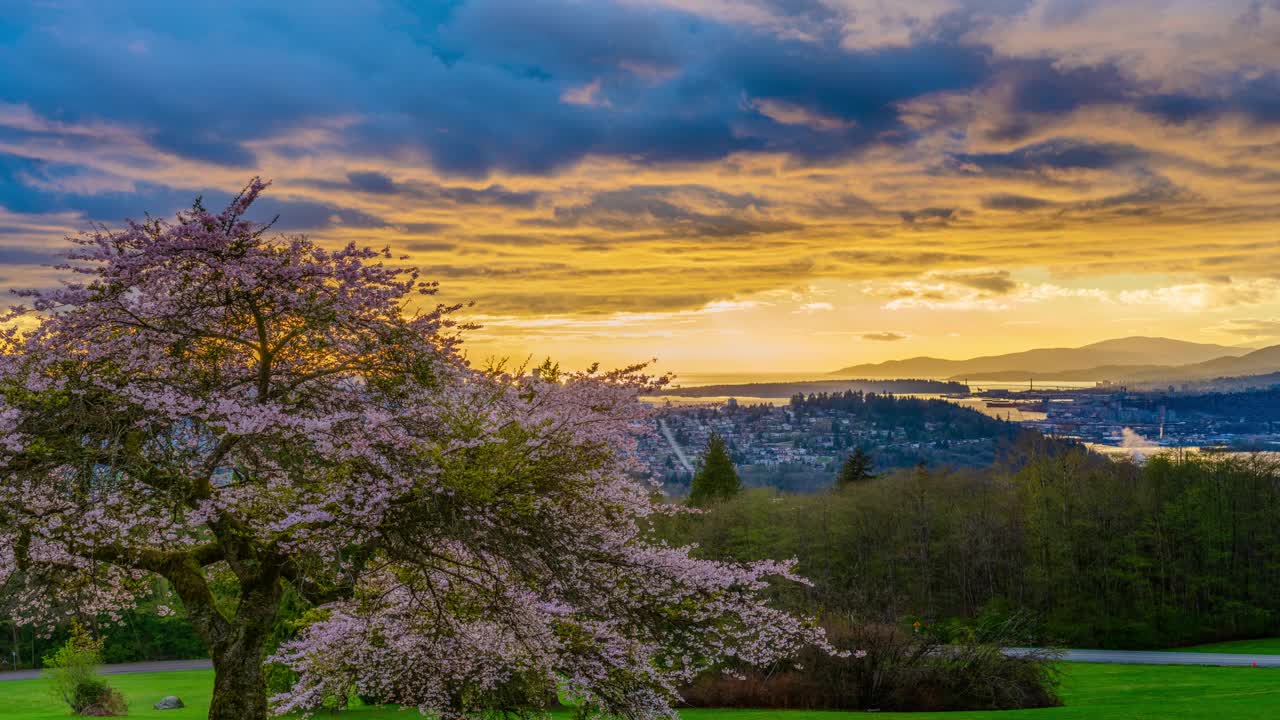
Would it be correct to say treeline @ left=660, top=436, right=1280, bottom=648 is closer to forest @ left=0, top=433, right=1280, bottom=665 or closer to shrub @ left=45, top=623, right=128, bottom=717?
forest @ left=0, top=433, right=1280, bottom=665

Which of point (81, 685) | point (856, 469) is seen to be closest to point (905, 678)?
point (81, 685)

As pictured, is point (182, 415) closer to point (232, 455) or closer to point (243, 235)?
point (232, 455)

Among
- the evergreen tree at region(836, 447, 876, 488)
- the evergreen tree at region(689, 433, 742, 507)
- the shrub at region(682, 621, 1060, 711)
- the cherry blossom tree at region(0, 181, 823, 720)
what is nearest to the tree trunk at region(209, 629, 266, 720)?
the cherry blossom tree at region(0, 181, 823, 720)

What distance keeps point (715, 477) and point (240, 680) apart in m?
54.2

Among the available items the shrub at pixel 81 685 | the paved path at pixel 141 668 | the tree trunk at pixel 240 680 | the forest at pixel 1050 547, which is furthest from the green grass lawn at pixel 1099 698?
the tree trunk at pixel 240 680

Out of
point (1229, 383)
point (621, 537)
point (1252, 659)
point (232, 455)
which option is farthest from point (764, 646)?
point (1229, 383)

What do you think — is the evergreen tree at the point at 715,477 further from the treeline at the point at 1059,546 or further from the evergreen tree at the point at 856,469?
the evergreen tree at the point at 856,469

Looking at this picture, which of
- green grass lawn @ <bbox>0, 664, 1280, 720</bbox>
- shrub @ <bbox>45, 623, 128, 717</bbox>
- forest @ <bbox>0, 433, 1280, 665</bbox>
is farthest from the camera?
forest @ <bbox>0, 433, 1280, 665</bbox>

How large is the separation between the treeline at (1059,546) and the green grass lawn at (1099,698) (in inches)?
383

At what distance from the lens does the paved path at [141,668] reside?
50875 millimetres

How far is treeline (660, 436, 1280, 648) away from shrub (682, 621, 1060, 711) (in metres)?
12.4

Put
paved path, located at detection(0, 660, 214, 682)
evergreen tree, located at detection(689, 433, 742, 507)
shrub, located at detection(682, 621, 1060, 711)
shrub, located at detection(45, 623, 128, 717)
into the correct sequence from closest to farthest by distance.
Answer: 1. shrub, located at detection(682, 621, 1060, 711)
2. shrub, located at detection(45, 623, 128, 717)
3. paved path, located at detection(0, 660, 214, 682)
4. evergreen tree, located at detection(689, 433, 742, 507)

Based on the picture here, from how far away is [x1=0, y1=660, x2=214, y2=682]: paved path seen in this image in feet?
167

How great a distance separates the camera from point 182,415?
1011cm
